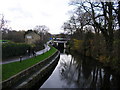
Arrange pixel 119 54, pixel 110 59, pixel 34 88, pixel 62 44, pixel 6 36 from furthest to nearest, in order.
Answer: pixel 62 44 < pixel 6 36 < pixel 110 59 < pixel 119 54 < pixel 34 88

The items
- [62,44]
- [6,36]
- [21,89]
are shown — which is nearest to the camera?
[21,89]

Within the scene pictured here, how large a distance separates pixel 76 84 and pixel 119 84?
13.0 ft

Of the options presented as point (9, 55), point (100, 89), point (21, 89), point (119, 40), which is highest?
point (119, 40)

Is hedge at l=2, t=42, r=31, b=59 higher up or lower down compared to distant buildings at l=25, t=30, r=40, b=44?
lower down

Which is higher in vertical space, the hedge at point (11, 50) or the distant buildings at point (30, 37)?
the distant buildings at point (30, 37)

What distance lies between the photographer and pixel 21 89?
7758 millimetres

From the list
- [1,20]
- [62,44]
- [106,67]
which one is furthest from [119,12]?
[62,44]

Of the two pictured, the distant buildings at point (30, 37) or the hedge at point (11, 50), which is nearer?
the hedge at point (11, 50)

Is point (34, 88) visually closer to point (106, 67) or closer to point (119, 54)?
point (119, 54)

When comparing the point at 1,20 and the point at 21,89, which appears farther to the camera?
the point at 1,20

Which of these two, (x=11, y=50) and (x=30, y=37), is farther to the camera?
(x=30, y=37)

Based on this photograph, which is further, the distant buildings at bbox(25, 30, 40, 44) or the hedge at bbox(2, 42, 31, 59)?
the distant buildings at bbox(25, 30, 40, 44)

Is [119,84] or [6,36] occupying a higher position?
[6,36]

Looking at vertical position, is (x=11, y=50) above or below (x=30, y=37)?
below
